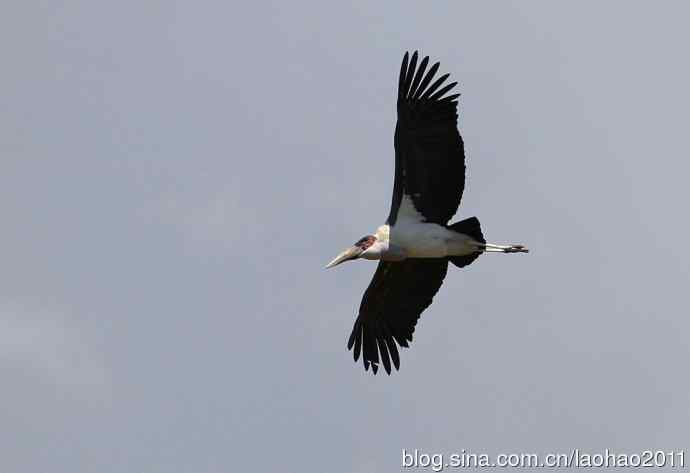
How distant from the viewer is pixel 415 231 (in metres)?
25.9

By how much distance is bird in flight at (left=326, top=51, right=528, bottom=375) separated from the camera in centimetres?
2533

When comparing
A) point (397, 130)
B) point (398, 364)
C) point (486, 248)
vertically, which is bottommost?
point (398, 364)

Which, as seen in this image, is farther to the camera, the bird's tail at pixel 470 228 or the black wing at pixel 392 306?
the black wing at pixel 392 306

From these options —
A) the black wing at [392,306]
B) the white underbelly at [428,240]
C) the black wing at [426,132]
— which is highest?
the black wing at [426,132]

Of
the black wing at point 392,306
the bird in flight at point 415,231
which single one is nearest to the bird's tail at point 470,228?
the bird in flight at point 415,231

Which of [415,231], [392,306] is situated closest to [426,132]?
[415,231]

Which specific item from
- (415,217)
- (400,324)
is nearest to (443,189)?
(415,217)

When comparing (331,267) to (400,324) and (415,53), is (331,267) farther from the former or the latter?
(415,53)

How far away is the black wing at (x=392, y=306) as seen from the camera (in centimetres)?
2680

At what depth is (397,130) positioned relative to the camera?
25.3 metres

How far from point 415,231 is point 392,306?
176cm

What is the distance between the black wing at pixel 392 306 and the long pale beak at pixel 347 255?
72 centimetres

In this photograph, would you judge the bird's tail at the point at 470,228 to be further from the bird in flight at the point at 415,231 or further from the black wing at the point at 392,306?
the black wing at the point at 392,306

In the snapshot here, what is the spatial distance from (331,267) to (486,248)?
2.41 metres
